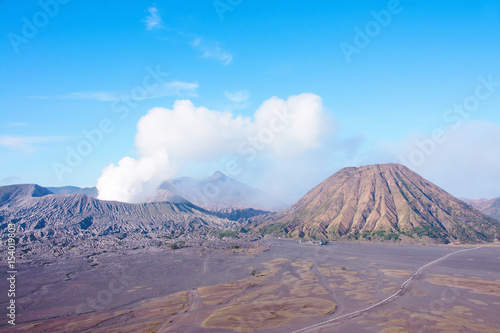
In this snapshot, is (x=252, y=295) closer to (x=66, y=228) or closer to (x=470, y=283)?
(x=470, y=283)

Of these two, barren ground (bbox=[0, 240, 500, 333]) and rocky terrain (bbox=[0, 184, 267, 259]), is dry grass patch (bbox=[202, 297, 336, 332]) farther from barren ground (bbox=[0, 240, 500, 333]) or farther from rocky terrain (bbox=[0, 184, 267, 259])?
rocky terrain (bbox=[0, 184, 267, 259])

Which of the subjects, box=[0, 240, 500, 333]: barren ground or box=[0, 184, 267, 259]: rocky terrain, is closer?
box=[0, 240, 500, 333]: barren ground

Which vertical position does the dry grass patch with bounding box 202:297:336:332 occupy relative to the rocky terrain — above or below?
below

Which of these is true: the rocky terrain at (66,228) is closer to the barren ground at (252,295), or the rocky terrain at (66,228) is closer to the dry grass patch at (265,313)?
the barren ground at (252,295)

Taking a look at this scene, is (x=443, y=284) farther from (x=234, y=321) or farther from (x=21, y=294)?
(x=21, y=294)

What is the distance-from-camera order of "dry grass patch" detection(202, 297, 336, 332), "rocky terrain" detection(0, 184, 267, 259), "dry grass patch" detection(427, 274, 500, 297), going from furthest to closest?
"rocky terrain" detection(0, 184, 267, 259) < "dry grass patch" detection(427, 274, 500, 297) < "dry grass patch" detection(202, 297, 336, 332)

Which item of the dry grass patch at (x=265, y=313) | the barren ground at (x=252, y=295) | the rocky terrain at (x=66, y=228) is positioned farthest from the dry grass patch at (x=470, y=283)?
the rocky terrain at (x=66, y=228)

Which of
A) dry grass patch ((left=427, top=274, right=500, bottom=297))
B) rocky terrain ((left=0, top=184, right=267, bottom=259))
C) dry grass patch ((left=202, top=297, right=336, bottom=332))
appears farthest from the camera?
rocky terrain ((left=0, top=184, right=267, bottom=259))

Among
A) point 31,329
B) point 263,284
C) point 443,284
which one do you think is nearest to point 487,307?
point 443,284

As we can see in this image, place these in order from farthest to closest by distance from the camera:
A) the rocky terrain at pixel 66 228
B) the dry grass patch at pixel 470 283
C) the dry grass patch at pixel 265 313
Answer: the rocky terrain at pixel 66 228, the dry grass patch at pixel 470 283, the dry grass patch at pixel 265 313

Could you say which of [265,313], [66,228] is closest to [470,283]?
[265,313]

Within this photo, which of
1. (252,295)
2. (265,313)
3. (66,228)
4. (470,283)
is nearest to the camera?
(265,313)

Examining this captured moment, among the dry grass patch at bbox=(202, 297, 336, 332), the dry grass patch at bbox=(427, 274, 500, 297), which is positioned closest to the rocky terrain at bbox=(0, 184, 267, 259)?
the dry grass patch at bbox=(202, 297, 336, 332)
